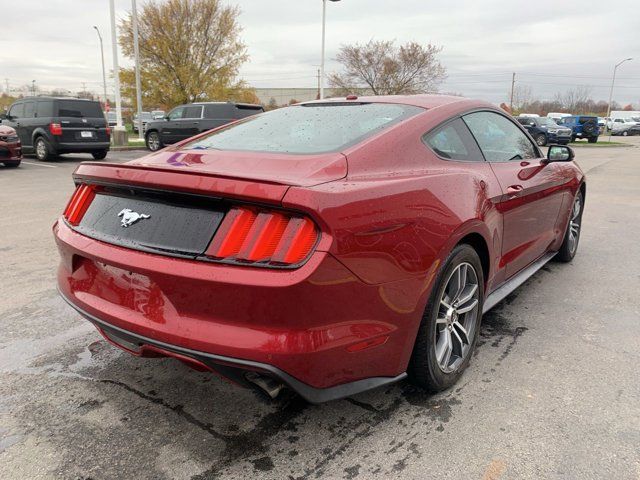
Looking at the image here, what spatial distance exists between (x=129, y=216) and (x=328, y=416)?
1.32m

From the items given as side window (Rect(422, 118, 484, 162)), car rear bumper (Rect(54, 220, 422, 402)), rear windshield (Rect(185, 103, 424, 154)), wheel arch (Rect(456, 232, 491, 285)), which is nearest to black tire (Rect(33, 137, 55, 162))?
rear windshield (Rect(185, 103, 424, 154))

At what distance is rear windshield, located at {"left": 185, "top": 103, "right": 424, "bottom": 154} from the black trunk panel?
0.57 metres

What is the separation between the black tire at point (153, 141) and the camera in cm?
1947

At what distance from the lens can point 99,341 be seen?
3197 millimetres

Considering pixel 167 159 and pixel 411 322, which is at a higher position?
pixel 167 159

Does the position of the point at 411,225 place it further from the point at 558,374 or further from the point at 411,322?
the point at 558,374

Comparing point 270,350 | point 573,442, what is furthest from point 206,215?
point 573,442

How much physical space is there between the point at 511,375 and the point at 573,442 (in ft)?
1.99

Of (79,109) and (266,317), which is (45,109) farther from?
(266,317)

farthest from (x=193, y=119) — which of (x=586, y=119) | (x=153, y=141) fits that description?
(x=586, y=119)

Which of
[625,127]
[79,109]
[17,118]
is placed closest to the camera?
[79,109]

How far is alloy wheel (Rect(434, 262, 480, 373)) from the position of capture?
2.58m

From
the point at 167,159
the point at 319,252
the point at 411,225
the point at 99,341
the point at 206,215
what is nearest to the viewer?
the point at 319,252

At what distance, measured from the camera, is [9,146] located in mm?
12250
